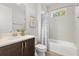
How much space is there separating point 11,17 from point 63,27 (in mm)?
785

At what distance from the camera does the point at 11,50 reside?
1.47 meters

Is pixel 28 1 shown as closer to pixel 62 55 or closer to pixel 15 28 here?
pixel 15 28

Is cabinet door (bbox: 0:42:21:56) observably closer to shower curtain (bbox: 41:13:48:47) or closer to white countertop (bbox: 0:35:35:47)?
white countertop (bbox: 0:35:35:47)

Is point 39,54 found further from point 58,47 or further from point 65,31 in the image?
point 65,31

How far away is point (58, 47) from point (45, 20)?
0.48 metres

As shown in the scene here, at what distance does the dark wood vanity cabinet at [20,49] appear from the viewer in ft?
4.59

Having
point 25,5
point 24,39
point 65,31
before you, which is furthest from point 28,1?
point 65,31

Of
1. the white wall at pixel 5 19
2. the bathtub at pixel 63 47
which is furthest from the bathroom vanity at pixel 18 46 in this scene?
the bathtub at pixel 63 47

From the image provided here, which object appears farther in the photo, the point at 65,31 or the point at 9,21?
the point at 65,31

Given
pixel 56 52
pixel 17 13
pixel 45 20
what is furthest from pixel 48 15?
pixel 56 52

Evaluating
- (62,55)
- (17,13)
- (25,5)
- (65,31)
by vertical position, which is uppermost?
(25,5)

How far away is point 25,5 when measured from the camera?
1.64 metres

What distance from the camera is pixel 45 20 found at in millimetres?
1665

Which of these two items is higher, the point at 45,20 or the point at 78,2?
the point at 78,2
